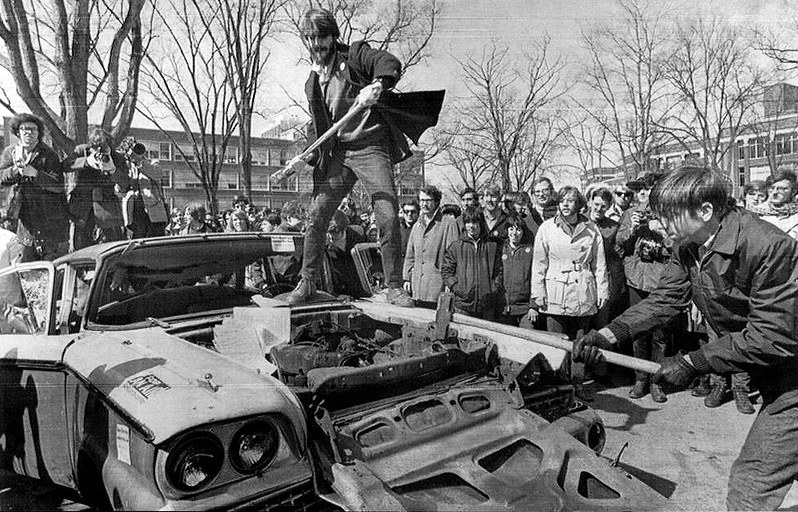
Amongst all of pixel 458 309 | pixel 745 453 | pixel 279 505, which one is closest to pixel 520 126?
pixel 458 309

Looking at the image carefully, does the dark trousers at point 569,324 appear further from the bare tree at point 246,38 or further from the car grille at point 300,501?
the car grille at point 300,501

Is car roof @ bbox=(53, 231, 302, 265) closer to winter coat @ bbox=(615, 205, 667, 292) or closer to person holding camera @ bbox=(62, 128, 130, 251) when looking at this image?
person holding camera @ bbox=(62, 128, 130, 251)

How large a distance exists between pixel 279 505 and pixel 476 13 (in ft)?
8.22

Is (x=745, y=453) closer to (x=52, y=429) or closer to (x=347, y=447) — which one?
(x=347, y=447)

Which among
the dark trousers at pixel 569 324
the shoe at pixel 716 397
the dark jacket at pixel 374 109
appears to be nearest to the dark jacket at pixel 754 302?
the dark jacket at pixel 374 109

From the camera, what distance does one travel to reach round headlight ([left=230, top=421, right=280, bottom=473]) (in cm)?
187

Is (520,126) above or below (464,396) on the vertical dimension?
above

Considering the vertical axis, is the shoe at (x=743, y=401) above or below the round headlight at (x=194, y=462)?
below

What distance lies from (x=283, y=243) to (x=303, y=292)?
0.34 meters

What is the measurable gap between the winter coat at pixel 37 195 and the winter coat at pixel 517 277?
3502 mm

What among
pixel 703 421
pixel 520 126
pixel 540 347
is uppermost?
pixel 520 126

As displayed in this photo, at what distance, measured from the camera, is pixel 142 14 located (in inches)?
141

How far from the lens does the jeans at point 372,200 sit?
3.74 meters

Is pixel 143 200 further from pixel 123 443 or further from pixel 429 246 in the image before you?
pixel 123 443
